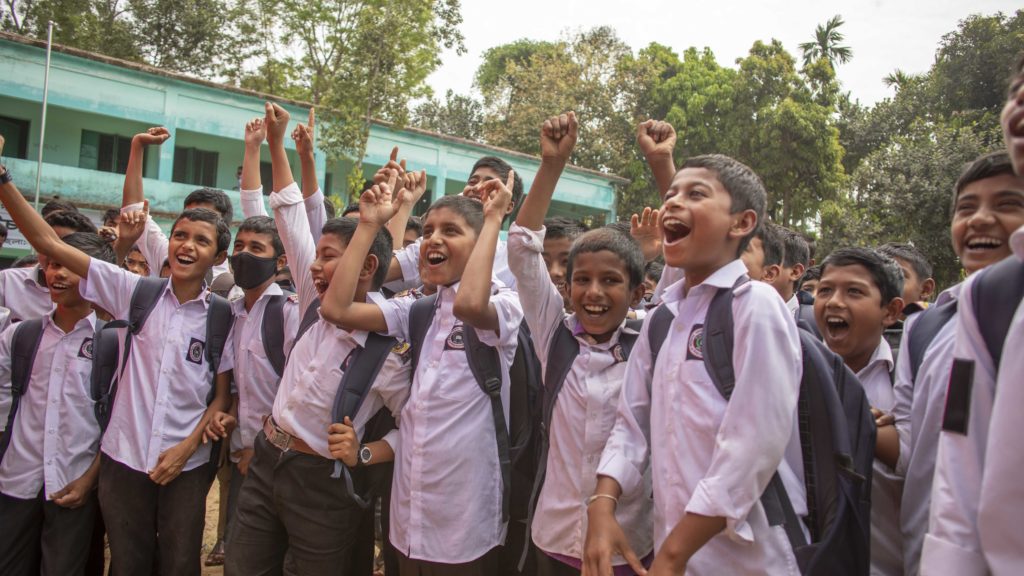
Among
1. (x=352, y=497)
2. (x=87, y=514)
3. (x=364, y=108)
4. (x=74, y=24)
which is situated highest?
(x=74, y=24)

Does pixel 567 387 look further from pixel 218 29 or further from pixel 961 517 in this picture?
pixel 218 29

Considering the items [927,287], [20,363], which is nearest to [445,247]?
[20,363]

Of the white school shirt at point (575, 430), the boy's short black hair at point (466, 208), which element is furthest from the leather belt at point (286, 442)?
the boy's short black hair at point (466, 208)

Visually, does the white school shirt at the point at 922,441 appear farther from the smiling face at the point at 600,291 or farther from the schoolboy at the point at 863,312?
the smiling face at the point at 600,291

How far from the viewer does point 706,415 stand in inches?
72.4

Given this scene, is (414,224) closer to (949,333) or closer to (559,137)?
(559,137)

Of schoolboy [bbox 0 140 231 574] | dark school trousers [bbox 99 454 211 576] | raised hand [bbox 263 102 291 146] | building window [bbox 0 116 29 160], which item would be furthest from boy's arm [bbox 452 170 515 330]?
building window [bbox 0 116 29 160]

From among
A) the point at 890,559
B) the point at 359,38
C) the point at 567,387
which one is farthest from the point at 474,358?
the point at 359,38

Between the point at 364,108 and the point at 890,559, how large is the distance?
1419cm

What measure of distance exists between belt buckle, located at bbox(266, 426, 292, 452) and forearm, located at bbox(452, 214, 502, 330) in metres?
0.93

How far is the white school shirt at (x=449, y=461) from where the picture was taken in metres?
2.66

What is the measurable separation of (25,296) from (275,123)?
2136mm

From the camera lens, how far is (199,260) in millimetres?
3496

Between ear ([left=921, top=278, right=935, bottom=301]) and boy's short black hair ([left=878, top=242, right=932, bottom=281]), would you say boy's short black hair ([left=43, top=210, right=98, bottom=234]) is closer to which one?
boy's short black hair ([left=878, top=242, right=932, bottom=281])
